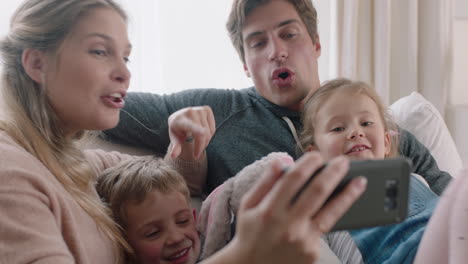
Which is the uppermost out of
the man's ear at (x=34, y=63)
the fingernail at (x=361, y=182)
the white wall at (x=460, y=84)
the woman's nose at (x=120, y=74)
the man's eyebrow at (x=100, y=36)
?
the man's eyebrow at (x=100, y=36)

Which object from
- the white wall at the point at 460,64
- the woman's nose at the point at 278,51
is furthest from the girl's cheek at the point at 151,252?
the white wall at the point at 460,64

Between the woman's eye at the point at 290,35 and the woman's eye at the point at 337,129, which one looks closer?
the woman's eye at the point at 337,129

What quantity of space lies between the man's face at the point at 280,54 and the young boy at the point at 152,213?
593 mm

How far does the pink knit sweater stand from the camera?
29.3 inches

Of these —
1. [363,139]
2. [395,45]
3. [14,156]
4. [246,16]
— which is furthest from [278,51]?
[395,45]

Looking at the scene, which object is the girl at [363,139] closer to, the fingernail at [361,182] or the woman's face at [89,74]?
the fingernail at [361,182]

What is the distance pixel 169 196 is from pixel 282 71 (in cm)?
67

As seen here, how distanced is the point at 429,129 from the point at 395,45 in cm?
77

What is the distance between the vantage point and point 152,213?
1099 mm

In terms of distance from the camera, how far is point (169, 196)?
1.13 meters

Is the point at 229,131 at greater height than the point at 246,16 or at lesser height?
lesser

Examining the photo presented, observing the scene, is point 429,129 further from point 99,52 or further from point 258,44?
point 99,52

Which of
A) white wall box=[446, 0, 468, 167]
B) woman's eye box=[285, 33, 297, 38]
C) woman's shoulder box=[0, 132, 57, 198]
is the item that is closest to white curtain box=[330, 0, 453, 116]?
white wall box=[446, 0, 468, 167]

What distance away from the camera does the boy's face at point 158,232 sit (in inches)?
42.7
